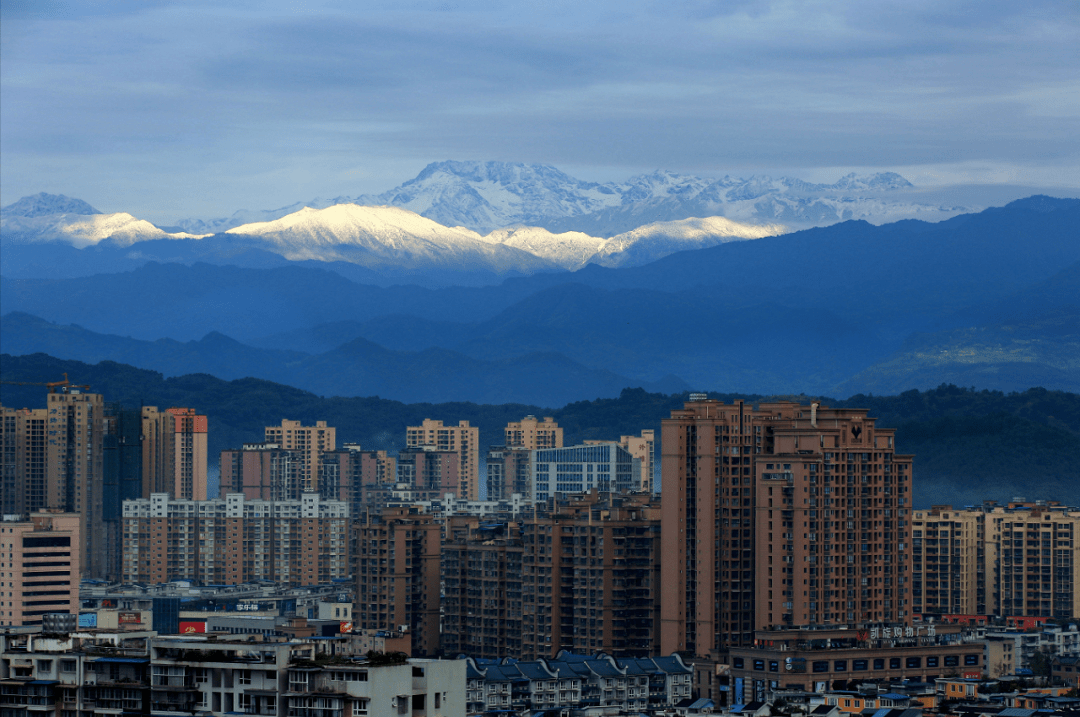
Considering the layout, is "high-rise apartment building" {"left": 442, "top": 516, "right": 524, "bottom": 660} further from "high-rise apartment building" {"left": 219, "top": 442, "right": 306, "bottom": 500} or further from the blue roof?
"high-rise apartment building" {"left": 219, "top": 442, "right": 306, "bottom": 500}

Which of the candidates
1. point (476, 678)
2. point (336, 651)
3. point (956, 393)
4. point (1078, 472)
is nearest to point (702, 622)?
point (476, 678)

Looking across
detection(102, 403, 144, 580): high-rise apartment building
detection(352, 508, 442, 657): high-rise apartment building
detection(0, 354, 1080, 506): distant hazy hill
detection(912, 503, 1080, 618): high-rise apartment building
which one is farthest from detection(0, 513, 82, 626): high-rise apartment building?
detection(0, 354, 1080, 506): distant hazy hill

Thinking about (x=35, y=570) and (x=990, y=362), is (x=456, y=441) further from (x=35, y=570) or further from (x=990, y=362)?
(x=990, y=362)

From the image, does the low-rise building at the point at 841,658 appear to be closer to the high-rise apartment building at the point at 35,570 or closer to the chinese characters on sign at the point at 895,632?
the chinese characters on sign at the point at 895,632

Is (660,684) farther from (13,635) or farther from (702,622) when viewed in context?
(13,635)

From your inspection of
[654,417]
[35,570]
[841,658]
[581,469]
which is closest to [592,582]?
[841,658]

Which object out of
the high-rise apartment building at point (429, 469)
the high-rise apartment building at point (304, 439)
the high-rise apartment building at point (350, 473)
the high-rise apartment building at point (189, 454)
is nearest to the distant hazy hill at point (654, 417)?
the high-rise apartment building at point (429, 469)

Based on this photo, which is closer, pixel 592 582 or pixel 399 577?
pixel 592 582

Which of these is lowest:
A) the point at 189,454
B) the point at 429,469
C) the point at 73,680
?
the point at 73,680
